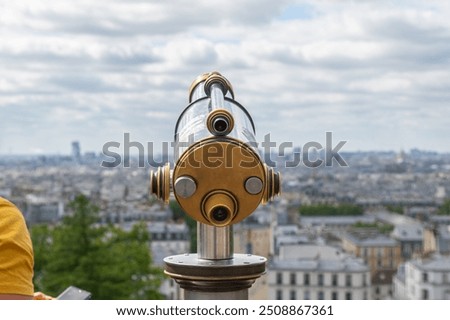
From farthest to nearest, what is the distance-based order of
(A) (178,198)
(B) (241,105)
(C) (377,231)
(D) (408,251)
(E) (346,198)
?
(E) (346,198)
(C) (377,231)
(D) (408,251)
(B) (241,105)
(A) (178,198)

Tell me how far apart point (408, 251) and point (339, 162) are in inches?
1531

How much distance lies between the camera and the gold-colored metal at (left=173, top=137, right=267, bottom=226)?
4.04ft

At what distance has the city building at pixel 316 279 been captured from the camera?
25609 mm

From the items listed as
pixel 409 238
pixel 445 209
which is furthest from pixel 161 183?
pixel 445 209

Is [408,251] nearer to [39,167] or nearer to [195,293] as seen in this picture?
[195,293]

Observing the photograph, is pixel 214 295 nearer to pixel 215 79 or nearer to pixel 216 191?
pixel 216 191

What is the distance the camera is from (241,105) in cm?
149

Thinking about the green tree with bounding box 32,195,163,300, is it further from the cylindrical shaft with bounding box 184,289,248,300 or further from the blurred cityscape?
the cylindrical shaft with bounding box 184,289,248,300

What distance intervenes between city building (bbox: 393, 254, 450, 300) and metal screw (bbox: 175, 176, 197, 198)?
23.4 m

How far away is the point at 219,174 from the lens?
1.24 metres

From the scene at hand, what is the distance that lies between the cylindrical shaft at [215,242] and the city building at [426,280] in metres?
23.3

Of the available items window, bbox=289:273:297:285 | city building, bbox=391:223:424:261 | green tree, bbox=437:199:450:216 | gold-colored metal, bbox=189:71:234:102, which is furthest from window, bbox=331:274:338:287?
green tree, bbox=437:199:450:216

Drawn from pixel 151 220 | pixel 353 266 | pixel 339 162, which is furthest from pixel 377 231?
pixel 339 162

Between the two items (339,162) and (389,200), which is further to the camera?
(389,200)
